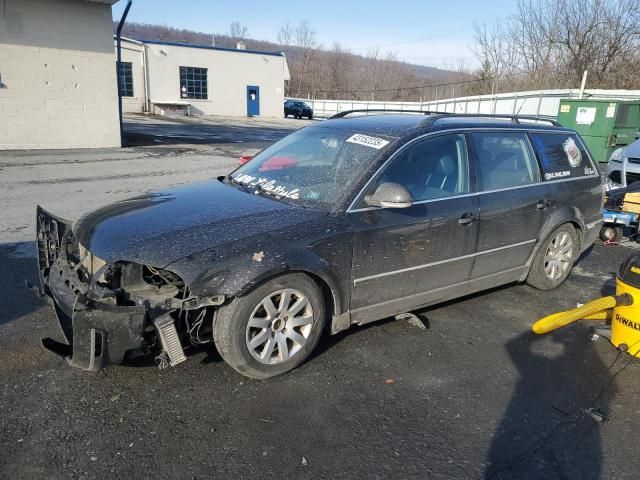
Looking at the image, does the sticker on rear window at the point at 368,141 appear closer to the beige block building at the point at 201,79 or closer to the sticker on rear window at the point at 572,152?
the sticker on rear window at the point at 572,152

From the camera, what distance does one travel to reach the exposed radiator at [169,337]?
2.90m

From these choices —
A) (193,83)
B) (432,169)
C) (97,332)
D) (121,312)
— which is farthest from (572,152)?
(193,83)

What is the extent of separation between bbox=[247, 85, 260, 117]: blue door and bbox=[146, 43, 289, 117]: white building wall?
0.27 m

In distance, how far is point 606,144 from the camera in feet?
41.1

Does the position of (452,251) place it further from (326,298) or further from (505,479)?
(505,479)

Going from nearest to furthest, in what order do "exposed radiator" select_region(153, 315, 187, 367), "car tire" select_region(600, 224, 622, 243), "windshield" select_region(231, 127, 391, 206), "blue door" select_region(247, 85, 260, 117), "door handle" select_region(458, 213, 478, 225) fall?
"exposed radiator" select_region(153, 315, 187, 367)
"windshield" select_region(231, 127, 391, 206)
"door handle" select_region(458, 213, 478, 225)
"car tire" select_region(600, 224, 622, 243)
"blue door" select_region(247, 85, 260, 117)

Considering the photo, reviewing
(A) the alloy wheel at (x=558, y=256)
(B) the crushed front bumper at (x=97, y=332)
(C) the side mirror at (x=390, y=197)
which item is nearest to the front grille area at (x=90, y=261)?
(B) the crushed front bumper at (x=97, y=332)

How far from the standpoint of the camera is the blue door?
38469mm

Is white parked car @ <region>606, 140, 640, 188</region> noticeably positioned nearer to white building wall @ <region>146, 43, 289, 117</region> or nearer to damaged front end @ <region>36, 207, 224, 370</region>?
damaged front end @ <region>36, 207, 224, 370</region>

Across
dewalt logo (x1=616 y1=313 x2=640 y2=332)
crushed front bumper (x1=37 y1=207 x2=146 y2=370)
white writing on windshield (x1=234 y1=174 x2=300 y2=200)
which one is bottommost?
dewalt logo (x1=616 y1=313 x2=640 y2=332)

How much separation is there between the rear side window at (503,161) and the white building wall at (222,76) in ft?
110

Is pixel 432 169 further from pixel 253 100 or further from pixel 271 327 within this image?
pixel 253 100

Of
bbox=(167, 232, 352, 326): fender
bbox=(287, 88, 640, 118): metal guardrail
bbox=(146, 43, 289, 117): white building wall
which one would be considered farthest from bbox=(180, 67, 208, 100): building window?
bbox=(167, 232, 352, 326): fender

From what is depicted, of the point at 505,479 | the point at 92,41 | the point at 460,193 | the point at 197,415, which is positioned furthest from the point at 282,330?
the point at 92,41
